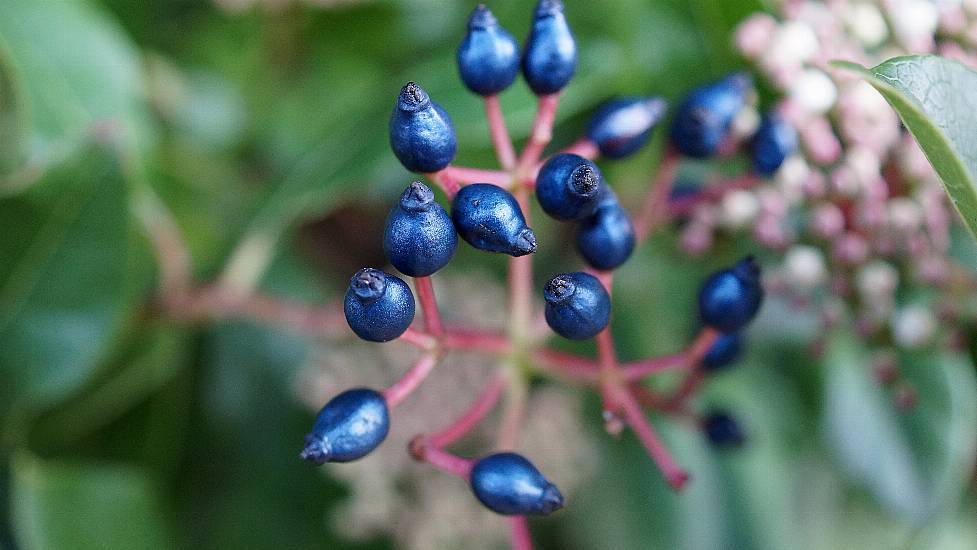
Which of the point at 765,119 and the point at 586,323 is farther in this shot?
the point at 765,119

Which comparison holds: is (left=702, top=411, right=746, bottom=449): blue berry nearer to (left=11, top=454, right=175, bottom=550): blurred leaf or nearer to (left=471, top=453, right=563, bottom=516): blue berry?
(left=471, top=453, right=563, bottom=516): blue berry

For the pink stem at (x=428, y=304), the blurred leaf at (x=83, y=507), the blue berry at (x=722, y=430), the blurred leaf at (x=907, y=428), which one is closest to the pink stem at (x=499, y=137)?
the pink stem at (x=428, y=304)

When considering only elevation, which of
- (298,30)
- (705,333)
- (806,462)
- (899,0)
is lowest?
(806,462)

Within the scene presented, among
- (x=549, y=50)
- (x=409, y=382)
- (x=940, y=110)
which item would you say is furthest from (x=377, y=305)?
(x=940, y=110)

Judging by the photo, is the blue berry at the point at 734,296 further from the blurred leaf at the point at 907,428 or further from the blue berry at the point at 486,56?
the blurred leaf at the point at 907,428

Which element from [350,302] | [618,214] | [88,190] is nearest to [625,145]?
[618,214]

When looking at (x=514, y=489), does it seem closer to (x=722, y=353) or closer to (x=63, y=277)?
(x=722, y=353)

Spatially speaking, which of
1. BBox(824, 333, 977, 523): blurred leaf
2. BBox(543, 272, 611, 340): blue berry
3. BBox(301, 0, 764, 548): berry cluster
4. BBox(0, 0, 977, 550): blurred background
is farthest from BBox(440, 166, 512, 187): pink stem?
BBox(824, 333, 977, 523): blurred leaf

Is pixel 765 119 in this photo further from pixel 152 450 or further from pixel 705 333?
pixel 152 450
